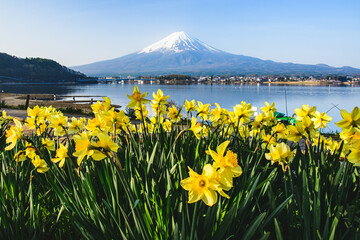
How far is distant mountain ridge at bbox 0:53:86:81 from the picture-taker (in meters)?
96.7

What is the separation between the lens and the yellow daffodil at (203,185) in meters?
0.93

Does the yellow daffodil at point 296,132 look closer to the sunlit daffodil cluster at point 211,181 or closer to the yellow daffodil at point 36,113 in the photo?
the sunlit daffodil cluster at point 211,181

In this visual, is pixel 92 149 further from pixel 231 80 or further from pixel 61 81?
pixel 231 80

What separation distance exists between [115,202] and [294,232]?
0.96 meters

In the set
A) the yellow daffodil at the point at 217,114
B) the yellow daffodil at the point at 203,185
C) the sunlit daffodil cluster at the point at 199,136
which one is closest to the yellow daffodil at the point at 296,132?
the sunlit daffodil cluster at the point at 199,136

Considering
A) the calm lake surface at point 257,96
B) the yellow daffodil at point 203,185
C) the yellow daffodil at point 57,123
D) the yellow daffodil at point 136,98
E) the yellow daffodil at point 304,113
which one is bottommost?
the calm lake surface at point 257,96

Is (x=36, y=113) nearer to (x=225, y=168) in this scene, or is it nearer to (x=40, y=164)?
(x=40, y=164)

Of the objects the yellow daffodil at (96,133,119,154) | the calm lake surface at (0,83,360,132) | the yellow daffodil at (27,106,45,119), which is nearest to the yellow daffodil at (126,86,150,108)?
the yellow daffodil at (96,133,119,154)

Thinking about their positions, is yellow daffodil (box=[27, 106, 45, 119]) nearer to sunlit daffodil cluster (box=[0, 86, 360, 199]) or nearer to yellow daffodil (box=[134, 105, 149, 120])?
sunlit daffodil cluster (box=[0, 86, 360, 199])

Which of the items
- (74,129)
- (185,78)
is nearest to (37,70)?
(185,78)

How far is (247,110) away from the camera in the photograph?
7.14ft

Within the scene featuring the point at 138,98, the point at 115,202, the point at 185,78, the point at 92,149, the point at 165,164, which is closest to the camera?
the point at 92,149

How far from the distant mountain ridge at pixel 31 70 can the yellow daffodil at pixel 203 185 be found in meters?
109

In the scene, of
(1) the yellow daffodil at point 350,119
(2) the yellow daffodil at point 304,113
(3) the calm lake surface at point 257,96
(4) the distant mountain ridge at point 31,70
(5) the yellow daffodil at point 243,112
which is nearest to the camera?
(1) the yellow daffodil at point 350,119
